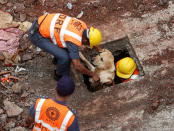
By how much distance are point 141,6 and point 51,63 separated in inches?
108

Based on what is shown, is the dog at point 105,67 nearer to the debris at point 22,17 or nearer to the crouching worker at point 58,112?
the debris at point 22,17

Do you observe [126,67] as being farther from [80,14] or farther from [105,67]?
[80,14]

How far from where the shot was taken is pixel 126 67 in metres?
5.66

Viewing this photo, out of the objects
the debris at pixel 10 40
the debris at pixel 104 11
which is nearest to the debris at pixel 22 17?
the debris at pixel 10 40

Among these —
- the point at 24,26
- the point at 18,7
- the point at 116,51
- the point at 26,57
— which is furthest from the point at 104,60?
the point at 18,7

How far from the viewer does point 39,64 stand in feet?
19.1

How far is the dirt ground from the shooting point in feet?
17.2

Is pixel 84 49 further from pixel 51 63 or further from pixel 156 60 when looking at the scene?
pixel 156 60

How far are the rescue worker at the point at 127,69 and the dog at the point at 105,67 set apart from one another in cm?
17

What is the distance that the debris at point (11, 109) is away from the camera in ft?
17.0

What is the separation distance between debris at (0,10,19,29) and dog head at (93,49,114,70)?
2241mm

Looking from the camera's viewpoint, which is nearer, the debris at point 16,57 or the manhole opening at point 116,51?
the debris at point 16,57

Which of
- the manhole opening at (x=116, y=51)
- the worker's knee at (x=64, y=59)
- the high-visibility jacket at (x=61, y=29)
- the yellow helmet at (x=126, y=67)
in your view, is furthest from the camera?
the manhole opening at (x=116, y=51)

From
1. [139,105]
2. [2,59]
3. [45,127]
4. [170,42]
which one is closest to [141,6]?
[170,42]
